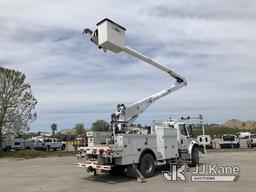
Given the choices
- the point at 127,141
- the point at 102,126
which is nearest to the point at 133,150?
the point at 127,141

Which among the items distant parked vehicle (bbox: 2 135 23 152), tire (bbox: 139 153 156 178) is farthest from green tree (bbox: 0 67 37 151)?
tire (bbox: 139 153 156 178)

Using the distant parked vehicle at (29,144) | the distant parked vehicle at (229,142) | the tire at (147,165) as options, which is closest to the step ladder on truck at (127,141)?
the tire at (147,165)

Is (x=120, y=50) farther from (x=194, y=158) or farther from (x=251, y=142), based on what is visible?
(x=251, y=142)

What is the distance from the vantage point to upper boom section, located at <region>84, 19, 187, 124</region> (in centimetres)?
1453

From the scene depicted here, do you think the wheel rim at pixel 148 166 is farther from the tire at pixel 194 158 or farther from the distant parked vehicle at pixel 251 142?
the distant parked vehicle at pixel 251 142

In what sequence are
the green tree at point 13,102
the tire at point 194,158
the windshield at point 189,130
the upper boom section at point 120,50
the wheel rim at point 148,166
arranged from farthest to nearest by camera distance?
the green tree at point 13,102 < the windshield at point 189,130 < the tire at point 194,158 < the wheel rim at point 148,166 < the upper boom section at point 120,50

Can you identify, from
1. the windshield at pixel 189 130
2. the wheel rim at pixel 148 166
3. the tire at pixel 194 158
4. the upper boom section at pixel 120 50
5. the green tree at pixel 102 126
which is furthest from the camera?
the windshield at pixel 189 130

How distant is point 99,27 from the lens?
578 inches

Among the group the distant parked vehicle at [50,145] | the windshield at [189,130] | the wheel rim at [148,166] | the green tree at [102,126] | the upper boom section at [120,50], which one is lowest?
the wheel rim at [148,166]

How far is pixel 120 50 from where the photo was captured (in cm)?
1548

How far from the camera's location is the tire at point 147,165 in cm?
1587

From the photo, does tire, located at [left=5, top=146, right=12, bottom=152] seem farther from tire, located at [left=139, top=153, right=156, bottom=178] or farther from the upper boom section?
tire, located at [left=139, top=153, right=156, bottom=178]

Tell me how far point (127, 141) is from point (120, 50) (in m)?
3.77

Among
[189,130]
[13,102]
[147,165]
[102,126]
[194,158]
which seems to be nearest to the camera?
[147,165]
